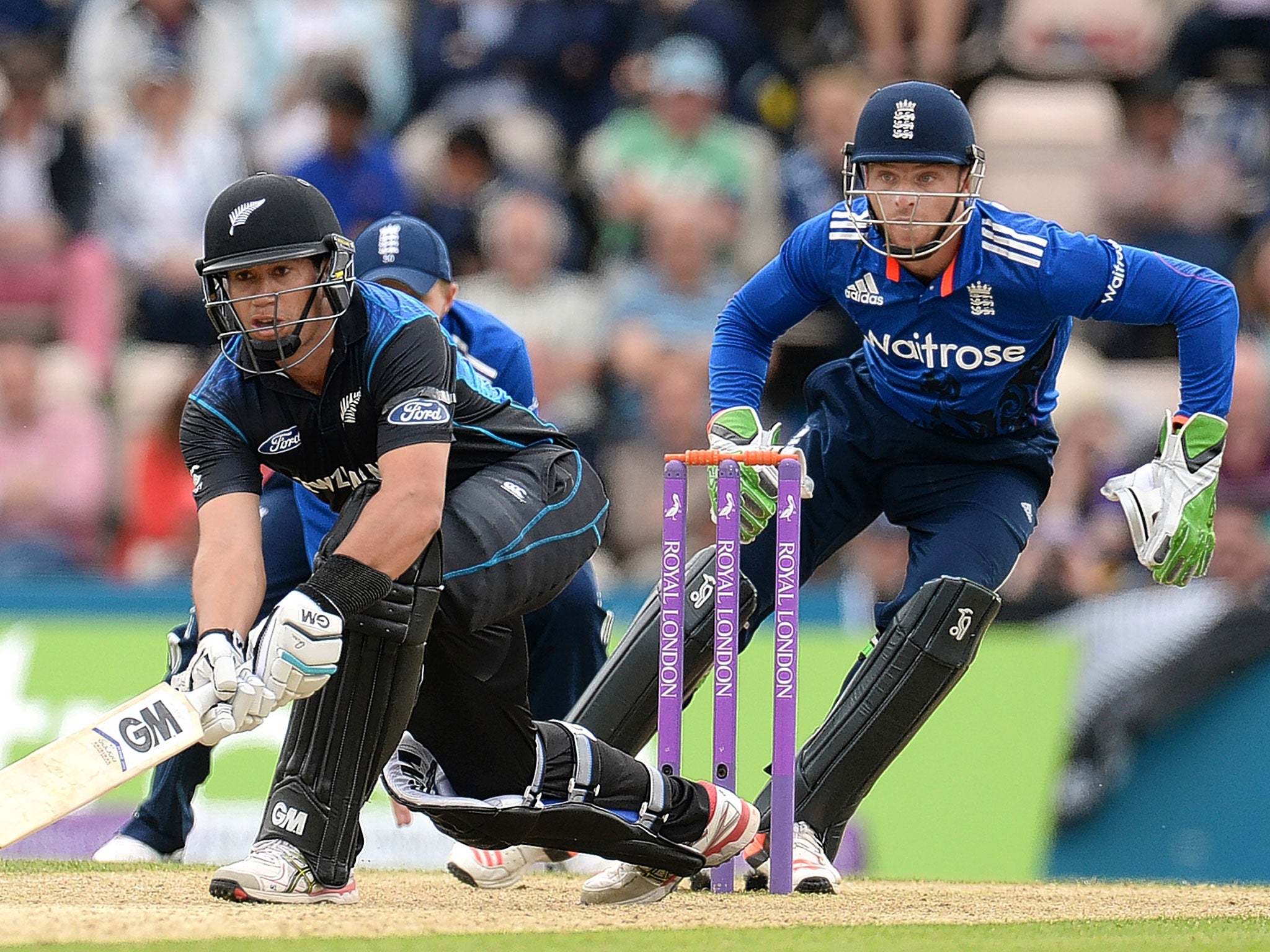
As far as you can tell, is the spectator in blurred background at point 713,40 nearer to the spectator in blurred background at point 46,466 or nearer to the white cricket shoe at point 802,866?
the spectator in blurred background at point 46,466

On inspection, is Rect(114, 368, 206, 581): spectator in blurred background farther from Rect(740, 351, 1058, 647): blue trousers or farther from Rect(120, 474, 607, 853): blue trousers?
Rect(740, 351, 1058, 647): blue trousers

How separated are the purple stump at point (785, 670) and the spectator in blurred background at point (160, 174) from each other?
6.88 m

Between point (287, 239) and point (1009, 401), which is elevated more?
point (287, 239)

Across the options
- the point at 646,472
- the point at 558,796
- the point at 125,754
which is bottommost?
the point at 646,472

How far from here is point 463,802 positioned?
4.55m

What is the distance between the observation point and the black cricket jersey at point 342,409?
4441 millimetres

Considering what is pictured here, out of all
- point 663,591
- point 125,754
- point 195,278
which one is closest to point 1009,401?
point 663,591

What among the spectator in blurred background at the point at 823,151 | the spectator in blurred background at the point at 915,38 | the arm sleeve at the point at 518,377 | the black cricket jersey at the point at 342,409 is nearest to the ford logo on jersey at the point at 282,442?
the black cricket jersey at the point at 342,409

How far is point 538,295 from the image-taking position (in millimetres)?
10375

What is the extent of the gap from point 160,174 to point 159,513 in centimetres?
244

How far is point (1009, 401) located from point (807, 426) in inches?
27.1

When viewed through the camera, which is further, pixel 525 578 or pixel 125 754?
pixel 525 578

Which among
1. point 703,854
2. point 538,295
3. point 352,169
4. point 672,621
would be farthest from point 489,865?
point 352,169

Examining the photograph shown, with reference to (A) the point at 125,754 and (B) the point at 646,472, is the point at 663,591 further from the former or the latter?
(B) the point at 646,472
